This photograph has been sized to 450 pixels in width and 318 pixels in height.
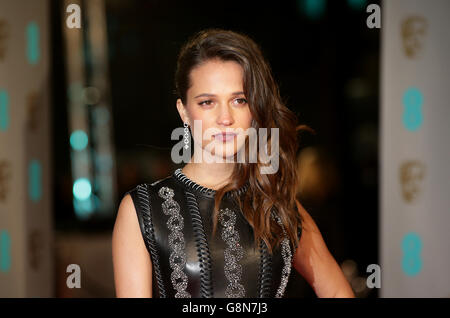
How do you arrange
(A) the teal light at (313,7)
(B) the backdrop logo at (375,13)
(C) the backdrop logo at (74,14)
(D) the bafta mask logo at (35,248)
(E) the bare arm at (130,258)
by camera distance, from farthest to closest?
(A) the teal light at (313,7) → (D) the bafta mask logo at (35,248) → (B) the backdrop logo at (375,13) → (C) the backdrop logo at (74,14) → (E) the bare arm at (130,258)

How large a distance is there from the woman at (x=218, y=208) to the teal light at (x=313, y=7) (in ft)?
2.86

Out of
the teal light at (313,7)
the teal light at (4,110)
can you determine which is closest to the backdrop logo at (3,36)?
the teal light at (4,110)

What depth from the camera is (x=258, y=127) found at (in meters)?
1.39

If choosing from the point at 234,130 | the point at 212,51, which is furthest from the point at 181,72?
the point at 234,130

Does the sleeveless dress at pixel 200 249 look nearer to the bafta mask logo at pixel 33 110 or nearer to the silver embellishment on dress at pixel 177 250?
the silver embellishment on dress at pixel 177 250

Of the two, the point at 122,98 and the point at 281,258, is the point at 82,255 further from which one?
the point at 281,258

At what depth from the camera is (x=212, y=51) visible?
133cm

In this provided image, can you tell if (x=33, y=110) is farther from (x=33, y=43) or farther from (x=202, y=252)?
(x=202, y=252)

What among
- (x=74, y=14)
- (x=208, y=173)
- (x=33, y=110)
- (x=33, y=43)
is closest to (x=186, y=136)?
(x=208, y=173)

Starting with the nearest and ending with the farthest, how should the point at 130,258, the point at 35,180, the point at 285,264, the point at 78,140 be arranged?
the point at 130,258 < the point at 285,264 < the point at 35,180 < the point at 78,140

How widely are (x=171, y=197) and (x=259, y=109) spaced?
37 cm

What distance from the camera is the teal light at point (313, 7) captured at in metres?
2.10

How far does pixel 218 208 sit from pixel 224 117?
269 mm

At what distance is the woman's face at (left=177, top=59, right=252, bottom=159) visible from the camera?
4.33 ft
